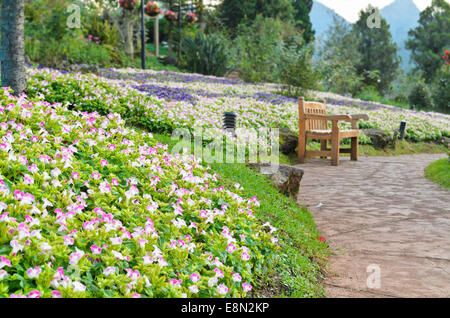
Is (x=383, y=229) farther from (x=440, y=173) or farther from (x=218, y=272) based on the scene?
(x=440, y=173)

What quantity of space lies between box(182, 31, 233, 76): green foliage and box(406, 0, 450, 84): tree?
103 ft

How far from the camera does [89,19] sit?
67.6 ft

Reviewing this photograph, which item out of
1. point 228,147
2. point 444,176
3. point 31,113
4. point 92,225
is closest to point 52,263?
point 92,225

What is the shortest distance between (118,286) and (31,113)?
2536mm

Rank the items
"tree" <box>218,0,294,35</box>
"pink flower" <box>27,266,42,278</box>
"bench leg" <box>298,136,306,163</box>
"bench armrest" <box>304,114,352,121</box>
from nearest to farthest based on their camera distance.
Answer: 1. "pink flower" <box>27,266,42,278</box>
2. "bench armrest" <box>304,114,352,121</box>
3. "bench leg" <box>298,136,306,163</box>
4. "tree" <box>218,0,294,35</box>

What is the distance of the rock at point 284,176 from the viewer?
201 inches

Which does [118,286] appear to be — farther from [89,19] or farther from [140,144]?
[89,19]

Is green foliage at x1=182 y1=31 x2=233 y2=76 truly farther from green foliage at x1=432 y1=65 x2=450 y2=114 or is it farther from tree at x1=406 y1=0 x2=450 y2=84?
tree at x1=406 y1=0 x2=450 y2=84

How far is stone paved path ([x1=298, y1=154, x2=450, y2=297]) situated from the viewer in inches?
123

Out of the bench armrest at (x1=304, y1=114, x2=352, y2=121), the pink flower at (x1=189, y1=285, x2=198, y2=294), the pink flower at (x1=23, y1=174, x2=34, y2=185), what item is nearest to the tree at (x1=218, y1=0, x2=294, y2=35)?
the bench armrest at (x1=304, y1=114, x2=352, y2=121)

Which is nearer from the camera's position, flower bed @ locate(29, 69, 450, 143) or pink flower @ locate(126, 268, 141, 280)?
pink flower @ locate(126, 268, 141, 280)

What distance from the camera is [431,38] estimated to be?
4669 cm

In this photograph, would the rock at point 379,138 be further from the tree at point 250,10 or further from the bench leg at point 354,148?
the tree at point 250,10

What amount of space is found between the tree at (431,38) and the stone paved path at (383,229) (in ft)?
137
